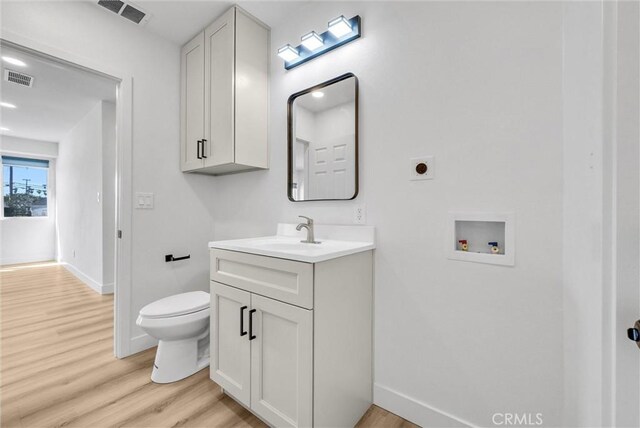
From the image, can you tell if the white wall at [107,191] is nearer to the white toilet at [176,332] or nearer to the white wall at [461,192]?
the white toilet at [176,332]

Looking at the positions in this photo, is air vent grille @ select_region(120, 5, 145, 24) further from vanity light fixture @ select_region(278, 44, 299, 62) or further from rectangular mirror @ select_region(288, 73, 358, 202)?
rectangular mirror @ select_region(288, 73, 358, 202)

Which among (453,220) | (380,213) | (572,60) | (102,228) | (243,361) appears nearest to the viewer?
(572,60)

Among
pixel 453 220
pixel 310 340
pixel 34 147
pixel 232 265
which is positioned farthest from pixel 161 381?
pixel 34 147

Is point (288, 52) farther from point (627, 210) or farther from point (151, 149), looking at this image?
point (627, 210)

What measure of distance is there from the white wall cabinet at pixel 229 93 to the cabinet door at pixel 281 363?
1.05m

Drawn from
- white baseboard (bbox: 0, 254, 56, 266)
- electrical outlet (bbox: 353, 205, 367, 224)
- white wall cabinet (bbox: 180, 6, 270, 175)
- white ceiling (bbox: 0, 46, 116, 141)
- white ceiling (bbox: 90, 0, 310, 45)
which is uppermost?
white ceiling (bbox: 90, 0, 310, 45)

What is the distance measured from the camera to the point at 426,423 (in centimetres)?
124

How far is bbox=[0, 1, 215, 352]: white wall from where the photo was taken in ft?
5.39

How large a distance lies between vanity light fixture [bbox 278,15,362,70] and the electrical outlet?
97 cm

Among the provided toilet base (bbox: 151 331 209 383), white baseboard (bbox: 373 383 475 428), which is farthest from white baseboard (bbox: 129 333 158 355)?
white baseboard (bbox: 373 383 475 428)

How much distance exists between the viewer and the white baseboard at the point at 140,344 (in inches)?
73.8

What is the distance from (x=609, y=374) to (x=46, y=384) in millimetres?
2500

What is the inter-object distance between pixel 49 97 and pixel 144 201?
8.02 feet

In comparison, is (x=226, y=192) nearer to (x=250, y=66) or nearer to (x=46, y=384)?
(x=250, y=66)
